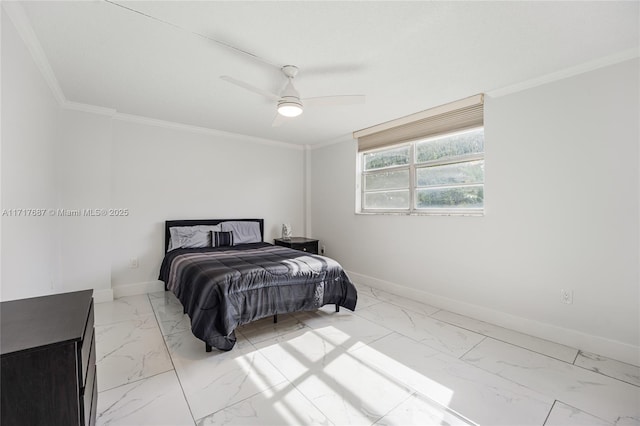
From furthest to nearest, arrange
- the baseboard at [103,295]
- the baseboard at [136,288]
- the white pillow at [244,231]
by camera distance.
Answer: the white pillow at [244,231], the baseboard at [136,288], the baseboard at [103,295]

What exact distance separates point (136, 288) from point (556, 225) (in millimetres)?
4827

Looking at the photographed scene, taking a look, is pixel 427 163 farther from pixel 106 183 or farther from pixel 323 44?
pixel 106 183

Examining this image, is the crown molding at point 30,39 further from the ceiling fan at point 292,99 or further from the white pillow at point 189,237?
the white pillow at point 189,237

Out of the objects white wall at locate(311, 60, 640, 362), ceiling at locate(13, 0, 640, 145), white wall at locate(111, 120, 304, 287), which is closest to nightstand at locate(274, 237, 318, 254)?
white wall at locate(111, 120, 304, 287)

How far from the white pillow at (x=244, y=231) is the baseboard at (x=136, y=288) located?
1.17 m

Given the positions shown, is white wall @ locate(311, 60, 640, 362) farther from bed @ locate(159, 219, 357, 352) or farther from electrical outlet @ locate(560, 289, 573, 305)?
bed @ locate(159, 219, 357, 352)

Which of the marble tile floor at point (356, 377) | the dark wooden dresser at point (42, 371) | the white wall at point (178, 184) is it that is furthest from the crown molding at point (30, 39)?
the marble tile floor at point (356, 377)

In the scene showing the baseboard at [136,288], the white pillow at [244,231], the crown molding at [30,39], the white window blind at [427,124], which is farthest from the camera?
the white pillow at [244,231]

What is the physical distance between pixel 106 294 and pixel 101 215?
98cm

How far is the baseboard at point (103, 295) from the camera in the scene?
337cm

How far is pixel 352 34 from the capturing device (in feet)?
6.37

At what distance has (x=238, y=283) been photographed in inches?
94.7

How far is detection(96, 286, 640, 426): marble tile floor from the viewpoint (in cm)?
161

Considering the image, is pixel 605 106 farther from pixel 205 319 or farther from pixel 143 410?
pixel 143 410
